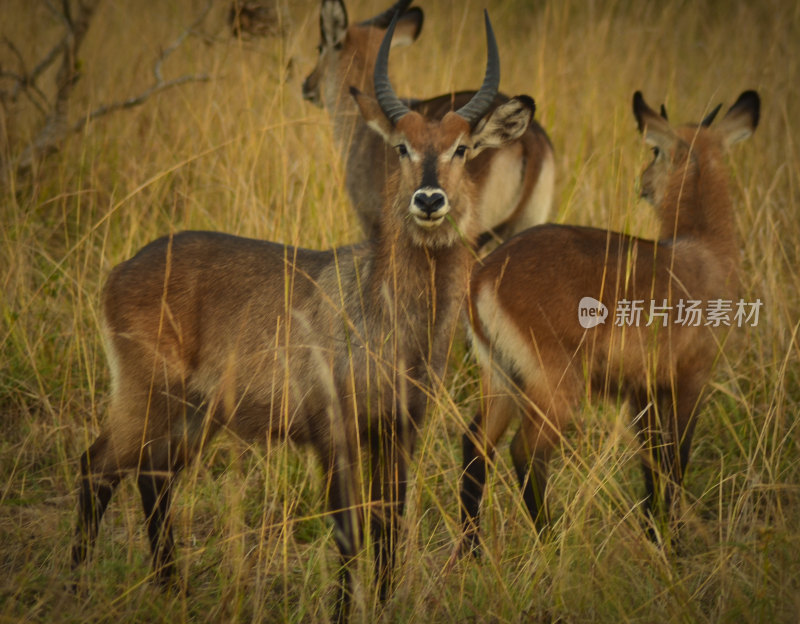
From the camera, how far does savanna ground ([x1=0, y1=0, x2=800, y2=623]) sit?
2.53 m

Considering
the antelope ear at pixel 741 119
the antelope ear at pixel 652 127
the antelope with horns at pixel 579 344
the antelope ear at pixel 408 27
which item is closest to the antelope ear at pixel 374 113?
the antelope with horns at pixel 579 344

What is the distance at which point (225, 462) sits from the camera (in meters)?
3.61

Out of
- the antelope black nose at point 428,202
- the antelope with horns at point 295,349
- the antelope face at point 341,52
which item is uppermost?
the antelope face at point 341,52

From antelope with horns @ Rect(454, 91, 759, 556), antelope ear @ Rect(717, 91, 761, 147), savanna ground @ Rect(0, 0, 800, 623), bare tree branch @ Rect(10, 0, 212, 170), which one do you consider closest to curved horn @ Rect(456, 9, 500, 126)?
antelope with horns @ Rect(454, 91, 759, 556)

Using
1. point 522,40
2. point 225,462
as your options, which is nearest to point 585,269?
point 225,462

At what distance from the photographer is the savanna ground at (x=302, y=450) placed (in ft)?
8.30

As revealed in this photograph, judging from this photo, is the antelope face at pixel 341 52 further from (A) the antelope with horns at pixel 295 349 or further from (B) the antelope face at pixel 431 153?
(A) the antelope with horns at pixel 295 349

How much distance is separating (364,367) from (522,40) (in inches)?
247

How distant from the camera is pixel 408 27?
20.0 feet

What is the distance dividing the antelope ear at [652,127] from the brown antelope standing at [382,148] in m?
0.73

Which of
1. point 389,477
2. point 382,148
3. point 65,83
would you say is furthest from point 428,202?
point 65,83

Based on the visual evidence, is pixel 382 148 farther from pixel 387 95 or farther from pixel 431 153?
pixel 431 153

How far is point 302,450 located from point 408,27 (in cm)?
385

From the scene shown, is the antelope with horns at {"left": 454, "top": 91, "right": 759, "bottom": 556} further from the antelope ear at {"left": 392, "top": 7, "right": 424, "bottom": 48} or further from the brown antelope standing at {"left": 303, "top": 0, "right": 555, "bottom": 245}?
the antelope ear at {"left": 392, "top": 7, "right": 424, "bottom": 48}
